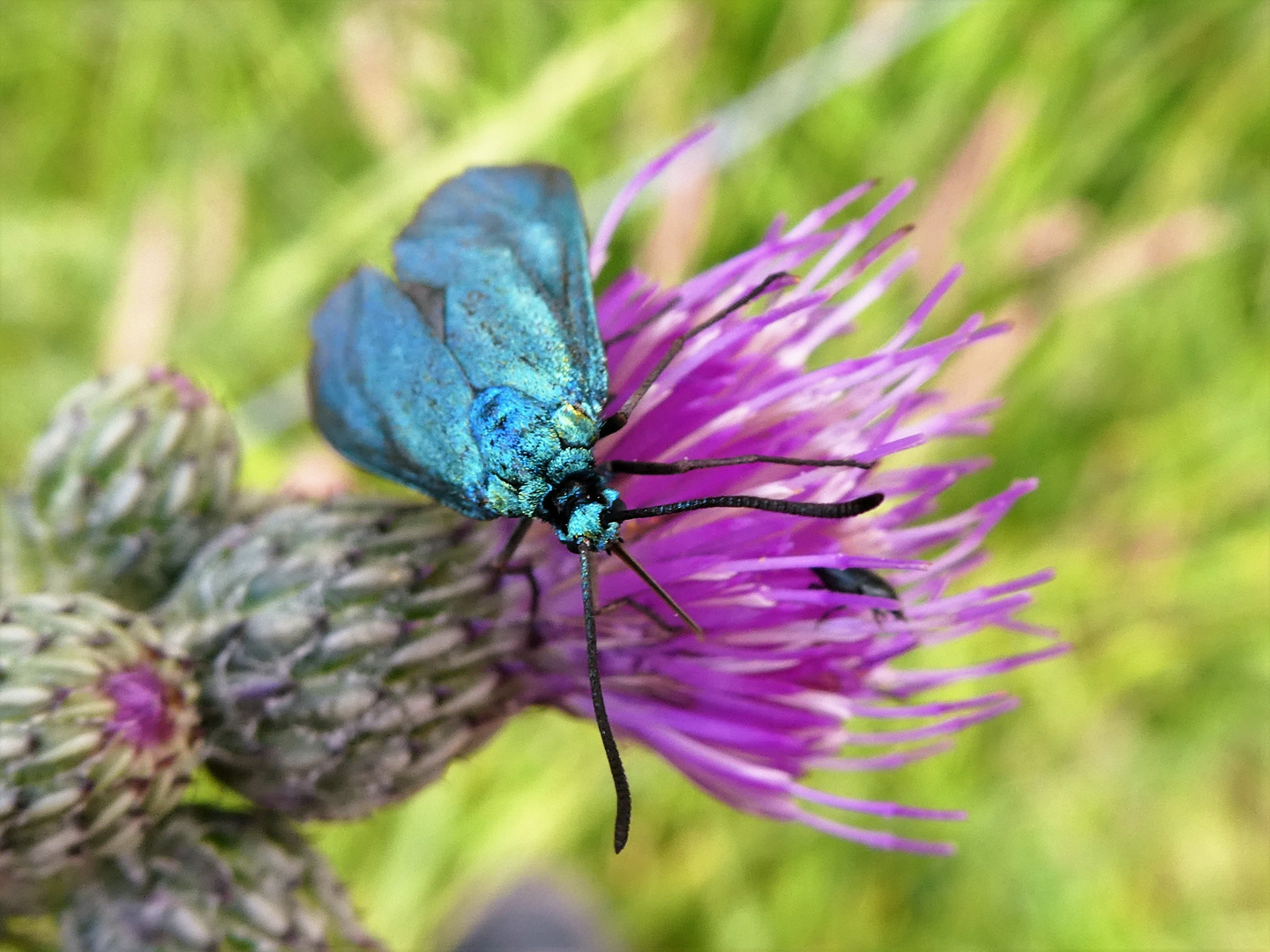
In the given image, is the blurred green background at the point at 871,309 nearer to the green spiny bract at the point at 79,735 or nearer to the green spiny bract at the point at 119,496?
the green spiny bract at the point at 119,496

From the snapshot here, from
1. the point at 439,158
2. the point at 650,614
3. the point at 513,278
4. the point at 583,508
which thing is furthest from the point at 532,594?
the point at 439,158

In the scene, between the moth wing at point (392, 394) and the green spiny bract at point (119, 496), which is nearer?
the moth wing at point (392, 394)

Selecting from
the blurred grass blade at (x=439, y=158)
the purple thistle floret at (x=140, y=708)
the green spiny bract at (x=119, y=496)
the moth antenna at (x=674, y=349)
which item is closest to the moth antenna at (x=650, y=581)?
the moth antenna at (x=674, y=349)

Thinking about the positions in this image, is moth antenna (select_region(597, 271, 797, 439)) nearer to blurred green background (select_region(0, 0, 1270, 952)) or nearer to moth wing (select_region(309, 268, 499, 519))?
moth wing (select_region(309, 268, 499, 519))

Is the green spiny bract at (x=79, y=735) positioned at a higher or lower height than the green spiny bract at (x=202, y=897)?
higher

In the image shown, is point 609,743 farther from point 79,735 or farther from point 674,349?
point 79,735

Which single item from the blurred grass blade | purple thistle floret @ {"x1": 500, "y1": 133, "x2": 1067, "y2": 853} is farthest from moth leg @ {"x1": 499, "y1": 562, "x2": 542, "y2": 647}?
the blurred grass blade
